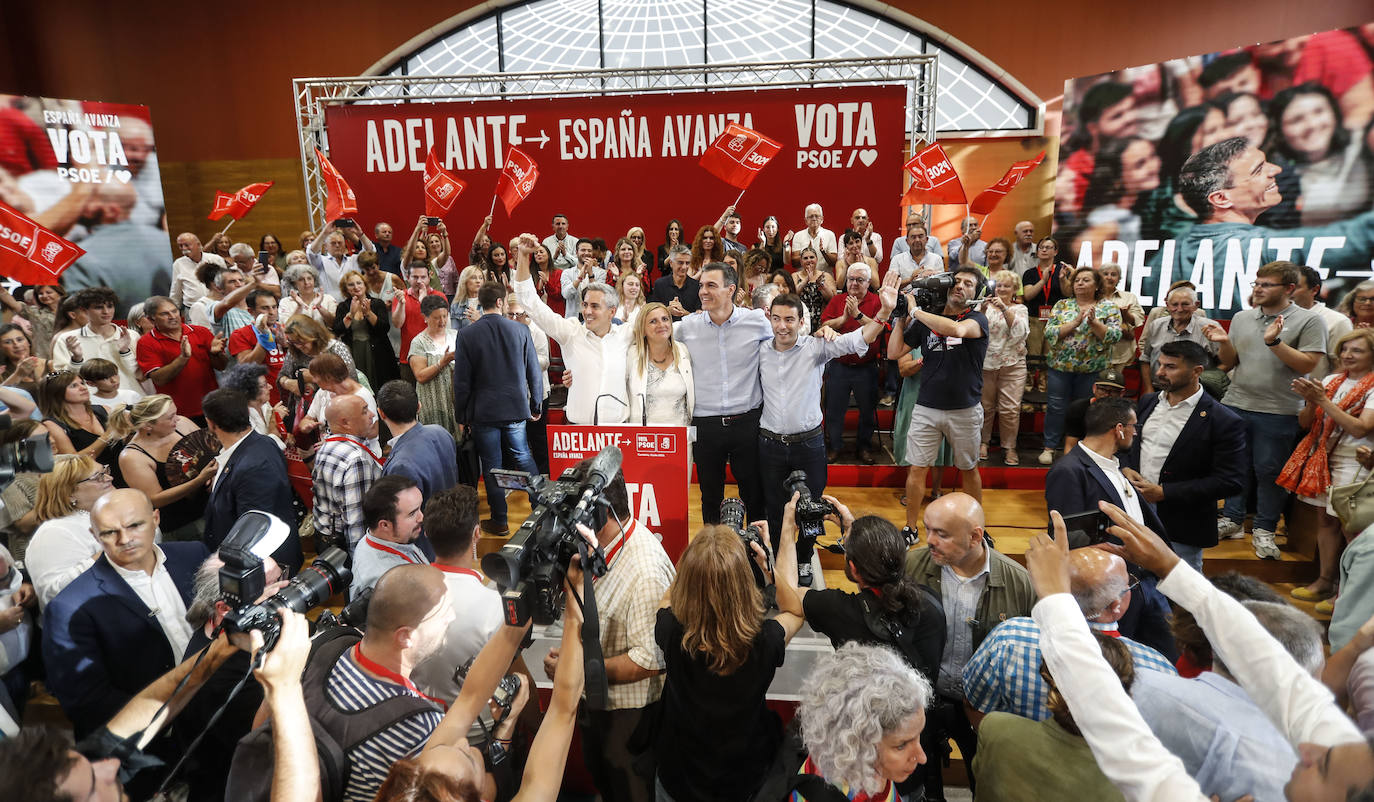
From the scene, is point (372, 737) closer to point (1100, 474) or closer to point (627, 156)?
point (1100, 474)

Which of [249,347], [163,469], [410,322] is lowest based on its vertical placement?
[163,469]

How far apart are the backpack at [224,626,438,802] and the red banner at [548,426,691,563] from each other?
1.54 metres

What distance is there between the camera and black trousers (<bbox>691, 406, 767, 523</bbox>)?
4.06m

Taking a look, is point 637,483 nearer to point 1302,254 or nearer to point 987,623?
point 987,623

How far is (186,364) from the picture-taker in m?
5.07

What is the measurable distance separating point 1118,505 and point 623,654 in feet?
6.71

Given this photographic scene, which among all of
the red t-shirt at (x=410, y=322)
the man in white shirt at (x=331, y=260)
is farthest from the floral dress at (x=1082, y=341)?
the man in white shirt at (x=331, y=260)

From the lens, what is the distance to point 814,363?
154 inches

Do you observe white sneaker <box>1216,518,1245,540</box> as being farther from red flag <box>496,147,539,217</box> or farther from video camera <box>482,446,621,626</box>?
red flag <box>496,147,539,217</box>

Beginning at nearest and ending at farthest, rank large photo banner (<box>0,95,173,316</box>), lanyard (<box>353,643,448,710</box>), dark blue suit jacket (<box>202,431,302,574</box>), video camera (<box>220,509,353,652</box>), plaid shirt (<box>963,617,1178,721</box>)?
video camera (<box>220,509,353,652</box>)
lanyard (<box>353,643,448,710</box>)
plaid shirt (<box>963,617,1178,721</box>)
dark blue suit jacket (<box>202,431,302,574</box>)
large photo banner (<box>0,95,173,316</box>)

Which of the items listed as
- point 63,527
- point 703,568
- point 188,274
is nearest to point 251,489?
point 63,527

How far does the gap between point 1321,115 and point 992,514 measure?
201 inches

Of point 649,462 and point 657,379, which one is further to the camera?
point 657,379

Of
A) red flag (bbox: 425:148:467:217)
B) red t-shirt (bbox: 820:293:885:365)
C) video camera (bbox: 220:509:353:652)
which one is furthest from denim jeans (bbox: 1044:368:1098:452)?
red flag (bbox: 425:148:467:217)
